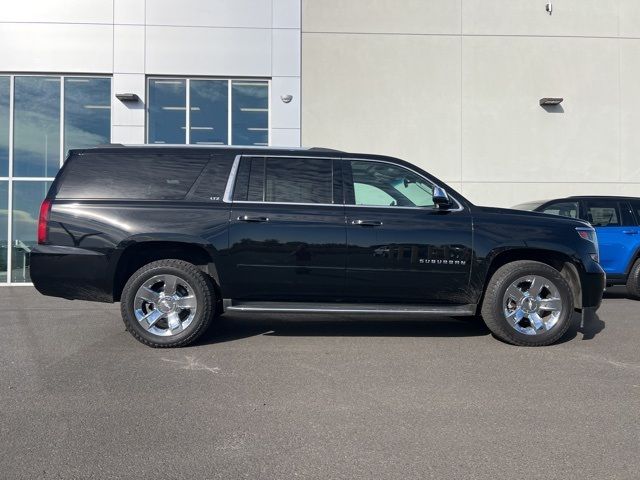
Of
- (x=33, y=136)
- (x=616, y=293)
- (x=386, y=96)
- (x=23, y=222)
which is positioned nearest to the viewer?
(x=616, y=293)

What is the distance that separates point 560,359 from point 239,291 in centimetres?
318

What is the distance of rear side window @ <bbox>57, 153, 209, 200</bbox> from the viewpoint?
5.14 meters

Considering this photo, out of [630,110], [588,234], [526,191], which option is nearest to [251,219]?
[588,234]

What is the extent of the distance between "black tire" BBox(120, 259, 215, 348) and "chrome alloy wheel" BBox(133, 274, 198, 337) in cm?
3

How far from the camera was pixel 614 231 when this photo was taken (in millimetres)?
8344

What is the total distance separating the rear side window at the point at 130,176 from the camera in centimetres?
514

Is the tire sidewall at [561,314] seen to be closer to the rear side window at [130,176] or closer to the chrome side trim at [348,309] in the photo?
the chrome side trim at [348,309]

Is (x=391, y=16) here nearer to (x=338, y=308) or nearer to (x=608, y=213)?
(x=608, y=213)

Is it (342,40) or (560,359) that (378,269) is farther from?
(342,40)

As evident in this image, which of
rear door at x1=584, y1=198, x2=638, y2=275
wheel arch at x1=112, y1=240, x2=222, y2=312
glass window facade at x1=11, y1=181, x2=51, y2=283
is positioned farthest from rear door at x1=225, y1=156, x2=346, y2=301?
glass window facade at x1=11, y1=181, x2=51, y2=283

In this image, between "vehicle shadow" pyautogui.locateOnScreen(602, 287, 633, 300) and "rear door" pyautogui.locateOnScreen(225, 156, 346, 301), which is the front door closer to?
"rear door" pyautogui.locateOnScreen(225, 156, 346, 301)

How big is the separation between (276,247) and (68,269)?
207cm

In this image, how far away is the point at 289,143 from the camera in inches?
436

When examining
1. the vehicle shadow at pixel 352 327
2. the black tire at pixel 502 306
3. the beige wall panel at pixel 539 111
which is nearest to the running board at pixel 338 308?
the black tire at pixel 502 306
